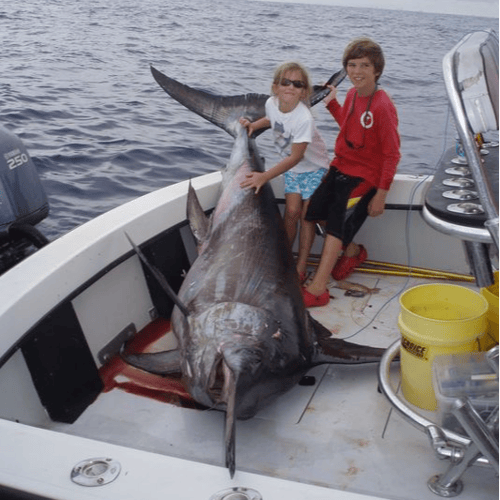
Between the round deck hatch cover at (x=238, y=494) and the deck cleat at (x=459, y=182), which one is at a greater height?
the deck cleat at (x=459, y=182)

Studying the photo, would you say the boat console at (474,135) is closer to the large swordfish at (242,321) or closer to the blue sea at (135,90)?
the large swordfish at (242,321)

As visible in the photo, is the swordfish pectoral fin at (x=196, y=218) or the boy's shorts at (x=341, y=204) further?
the boy's shorts at (x=341, y=204)

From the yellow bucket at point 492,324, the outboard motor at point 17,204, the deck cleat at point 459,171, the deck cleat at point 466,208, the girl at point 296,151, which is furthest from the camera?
the outboard motor at point 17,204

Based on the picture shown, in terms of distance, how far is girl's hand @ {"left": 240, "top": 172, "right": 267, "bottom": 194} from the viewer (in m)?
3.48

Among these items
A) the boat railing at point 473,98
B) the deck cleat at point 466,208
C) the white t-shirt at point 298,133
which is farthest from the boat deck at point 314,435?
the white t-shirt at point 298,133

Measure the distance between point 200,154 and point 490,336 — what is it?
6546 millimetres

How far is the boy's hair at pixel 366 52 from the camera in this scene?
11.0ft

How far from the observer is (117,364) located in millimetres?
2834

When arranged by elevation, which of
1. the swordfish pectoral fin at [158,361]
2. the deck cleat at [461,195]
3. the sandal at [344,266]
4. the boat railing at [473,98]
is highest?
the boat railing at [473,98]

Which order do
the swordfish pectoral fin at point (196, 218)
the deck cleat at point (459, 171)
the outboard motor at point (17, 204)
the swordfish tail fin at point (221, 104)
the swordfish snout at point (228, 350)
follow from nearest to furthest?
the deck cleat at point (459, 171) → the swordfish snout at point (228, 350) → the swordfish pectoral fin at point (196, 218) → the outboard motor at point (17, 204) → the swordfish tail fin at point (221, 104)

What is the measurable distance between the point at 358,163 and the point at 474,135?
1872 millimetres

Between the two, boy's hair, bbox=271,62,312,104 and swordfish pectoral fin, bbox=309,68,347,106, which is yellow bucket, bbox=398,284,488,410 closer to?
boy's hair, bbox=271,62,312,104

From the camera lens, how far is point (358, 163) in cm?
348

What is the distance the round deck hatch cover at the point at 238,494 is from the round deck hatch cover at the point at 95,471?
0.78 feet
